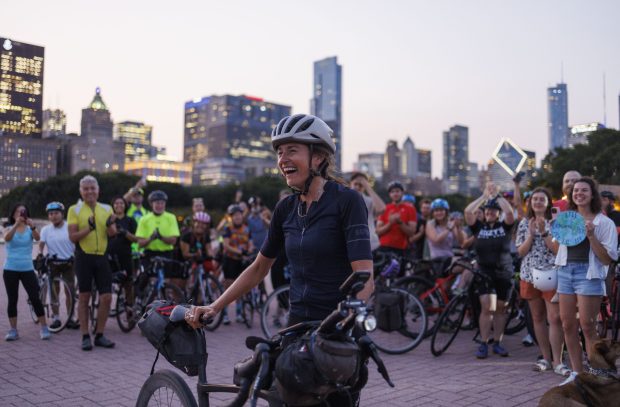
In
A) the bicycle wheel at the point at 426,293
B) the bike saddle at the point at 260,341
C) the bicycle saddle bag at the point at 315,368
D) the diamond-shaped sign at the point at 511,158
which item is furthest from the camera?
the diamond-shaped sign at the point at 511,158

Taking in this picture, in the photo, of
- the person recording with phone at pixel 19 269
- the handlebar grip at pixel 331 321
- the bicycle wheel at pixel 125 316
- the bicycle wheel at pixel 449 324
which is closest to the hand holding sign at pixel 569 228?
the bicycle wheel at pixel 449 324

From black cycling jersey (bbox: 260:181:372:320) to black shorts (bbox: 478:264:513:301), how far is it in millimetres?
5307

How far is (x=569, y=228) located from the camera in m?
5.72

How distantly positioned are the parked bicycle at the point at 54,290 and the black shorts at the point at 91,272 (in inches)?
64.0

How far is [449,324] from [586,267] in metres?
2.49

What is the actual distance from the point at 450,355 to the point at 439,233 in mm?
2652

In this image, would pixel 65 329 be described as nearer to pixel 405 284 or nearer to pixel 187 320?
pixel 405 284

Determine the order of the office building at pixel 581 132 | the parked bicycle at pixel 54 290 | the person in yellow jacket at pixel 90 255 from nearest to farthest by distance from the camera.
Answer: the person in yellow jacket at pixel 90 255, the parked bicycle at pixel 54 290, the office building at pixel 581 132

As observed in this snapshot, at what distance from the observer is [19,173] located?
174 m

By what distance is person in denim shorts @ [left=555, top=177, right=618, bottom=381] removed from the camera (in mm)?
5520

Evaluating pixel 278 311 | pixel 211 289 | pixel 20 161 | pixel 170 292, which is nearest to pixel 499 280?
pixel 278 311

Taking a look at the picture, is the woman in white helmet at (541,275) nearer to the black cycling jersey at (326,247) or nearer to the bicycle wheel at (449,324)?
the bicycle wheel at (449,324)

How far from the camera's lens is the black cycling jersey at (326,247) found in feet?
8.43

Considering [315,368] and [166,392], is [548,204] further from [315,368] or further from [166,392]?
[315,368]
